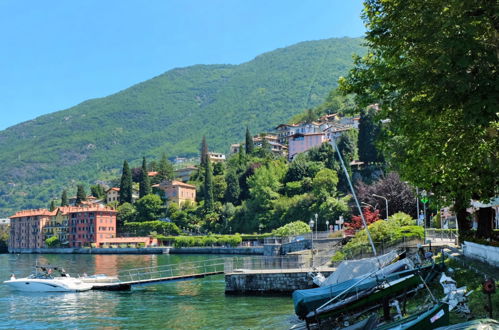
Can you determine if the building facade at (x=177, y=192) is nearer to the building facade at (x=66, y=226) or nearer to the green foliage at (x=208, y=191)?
the building facade at (x=66, y=226)

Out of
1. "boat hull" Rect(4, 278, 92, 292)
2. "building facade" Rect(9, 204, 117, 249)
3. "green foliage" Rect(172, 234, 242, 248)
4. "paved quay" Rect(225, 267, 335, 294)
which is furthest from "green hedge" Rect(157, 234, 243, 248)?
"paved quay" Rect(225, 267, 335, 294)

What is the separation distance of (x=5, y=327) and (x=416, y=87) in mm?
24109

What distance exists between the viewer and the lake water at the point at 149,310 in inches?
997

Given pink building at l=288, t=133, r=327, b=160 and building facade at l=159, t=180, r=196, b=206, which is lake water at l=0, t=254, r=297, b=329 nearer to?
pink building at l=288, t=133, r=327, b=160

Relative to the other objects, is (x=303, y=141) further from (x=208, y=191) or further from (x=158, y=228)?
(x=158, y=228)

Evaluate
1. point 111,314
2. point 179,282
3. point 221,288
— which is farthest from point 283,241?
point 111,314

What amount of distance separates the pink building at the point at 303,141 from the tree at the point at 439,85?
12152 centimetres

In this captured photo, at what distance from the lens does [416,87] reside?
13.5 metres

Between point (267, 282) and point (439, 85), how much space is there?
22530mm

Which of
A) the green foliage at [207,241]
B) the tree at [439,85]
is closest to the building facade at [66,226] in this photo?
the green foliage at [207,241]

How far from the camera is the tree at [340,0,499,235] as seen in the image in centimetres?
1197

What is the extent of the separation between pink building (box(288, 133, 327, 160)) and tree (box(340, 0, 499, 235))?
399ft

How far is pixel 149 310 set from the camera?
99.4 ft

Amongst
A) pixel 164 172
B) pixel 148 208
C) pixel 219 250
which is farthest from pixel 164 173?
pixel 219 250
